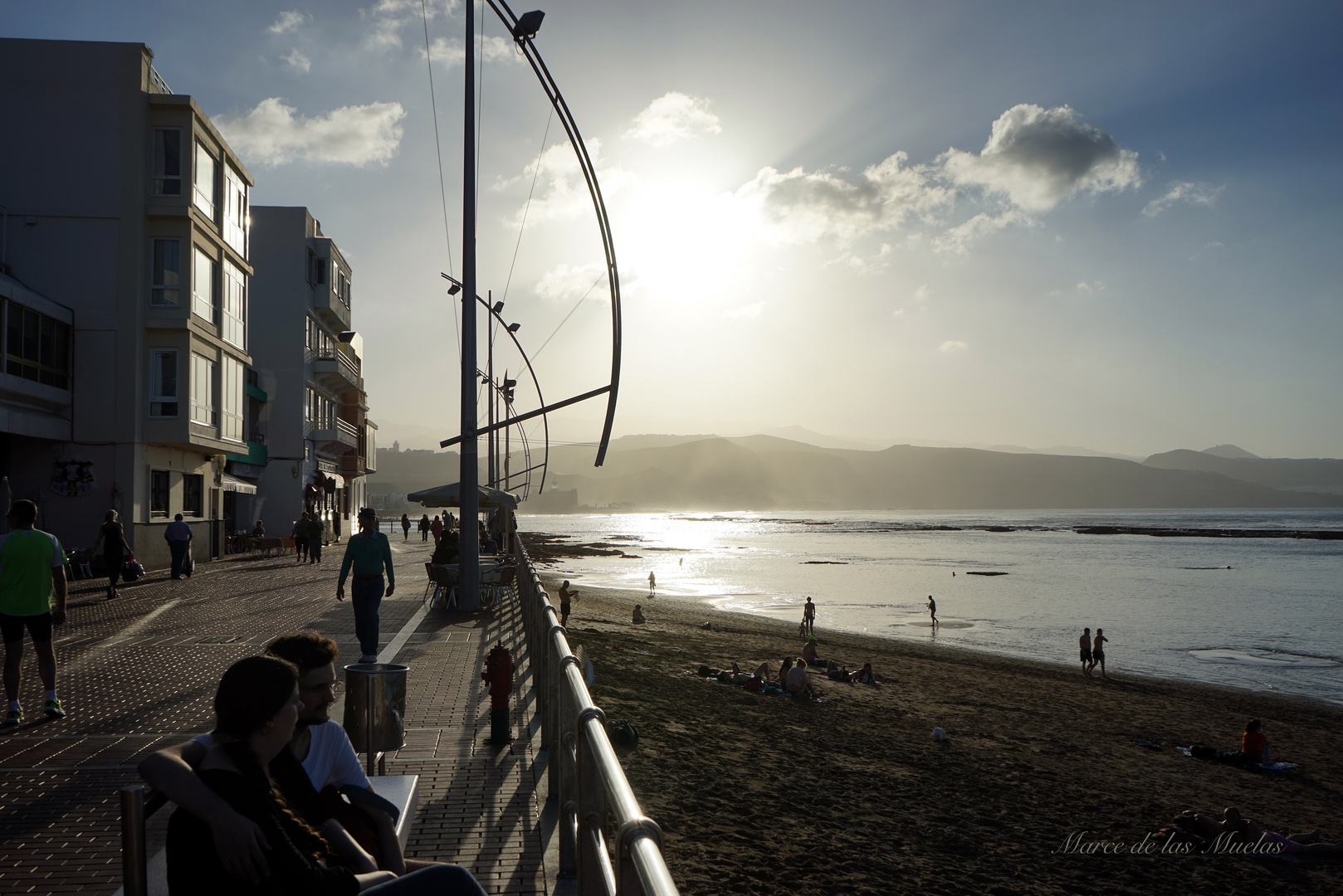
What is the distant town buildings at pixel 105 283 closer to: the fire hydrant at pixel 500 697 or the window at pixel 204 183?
the window at pixel 204 183

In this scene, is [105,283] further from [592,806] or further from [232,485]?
[592,806]

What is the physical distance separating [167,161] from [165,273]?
306 cm

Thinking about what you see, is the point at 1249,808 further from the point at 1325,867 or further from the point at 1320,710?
the point at 1320,710

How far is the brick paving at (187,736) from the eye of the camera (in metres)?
4.33

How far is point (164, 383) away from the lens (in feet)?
76.8

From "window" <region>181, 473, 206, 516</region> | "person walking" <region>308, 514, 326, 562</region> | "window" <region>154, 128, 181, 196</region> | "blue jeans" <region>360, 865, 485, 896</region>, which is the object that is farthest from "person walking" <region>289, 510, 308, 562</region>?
"blue jeans" <region>360, 865, 485, 896</region>

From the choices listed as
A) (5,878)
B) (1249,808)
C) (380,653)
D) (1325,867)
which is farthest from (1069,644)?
(5,878)

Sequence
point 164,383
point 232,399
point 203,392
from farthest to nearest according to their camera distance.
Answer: point 232,399 < point 203,392 < point 164,383

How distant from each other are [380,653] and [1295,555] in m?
88.2

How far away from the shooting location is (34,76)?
22.5 metres

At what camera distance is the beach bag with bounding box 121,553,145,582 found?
19891 mm

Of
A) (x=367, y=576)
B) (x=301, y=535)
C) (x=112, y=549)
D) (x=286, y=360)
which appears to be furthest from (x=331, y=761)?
(x=286, y=360)

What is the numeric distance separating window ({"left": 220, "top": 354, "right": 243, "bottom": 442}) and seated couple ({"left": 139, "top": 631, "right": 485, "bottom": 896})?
27.0m

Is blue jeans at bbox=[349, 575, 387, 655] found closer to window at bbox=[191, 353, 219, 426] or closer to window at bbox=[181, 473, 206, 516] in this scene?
window at bbox=[191, 353, 219, 426]
